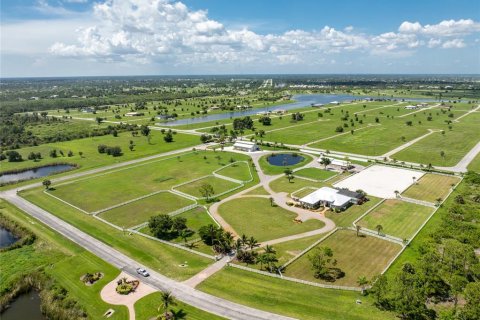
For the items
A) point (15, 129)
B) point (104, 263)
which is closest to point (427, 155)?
point (104, 263)

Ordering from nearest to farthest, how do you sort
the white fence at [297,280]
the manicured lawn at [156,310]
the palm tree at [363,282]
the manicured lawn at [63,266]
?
the manicured lawn at [156,310] < the manicured lawn at [63,266] < the palm tree at [363,282] < the white fence at [297,280]

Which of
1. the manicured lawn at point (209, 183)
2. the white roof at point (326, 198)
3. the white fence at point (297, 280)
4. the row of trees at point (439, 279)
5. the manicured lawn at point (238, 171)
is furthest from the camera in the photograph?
the manicured lawn at point (238, 171)

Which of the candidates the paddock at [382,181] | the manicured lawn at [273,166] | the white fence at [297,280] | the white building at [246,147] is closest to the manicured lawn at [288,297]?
the white fence at [297,280]

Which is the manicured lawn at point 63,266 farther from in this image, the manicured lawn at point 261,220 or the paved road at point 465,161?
the paved road at point 465,161

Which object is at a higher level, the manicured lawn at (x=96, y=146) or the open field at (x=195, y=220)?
the manicured lawn at (x=96, y=146)

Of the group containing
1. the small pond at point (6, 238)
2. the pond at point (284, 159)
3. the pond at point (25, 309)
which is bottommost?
the pond at point (25, 309)

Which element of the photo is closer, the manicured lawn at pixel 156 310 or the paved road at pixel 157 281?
the manicured lawn at pixel 156 310

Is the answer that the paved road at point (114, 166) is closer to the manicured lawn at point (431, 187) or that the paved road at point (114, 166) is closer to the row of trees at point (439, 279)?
the manicured lawn at point (431, 187)
